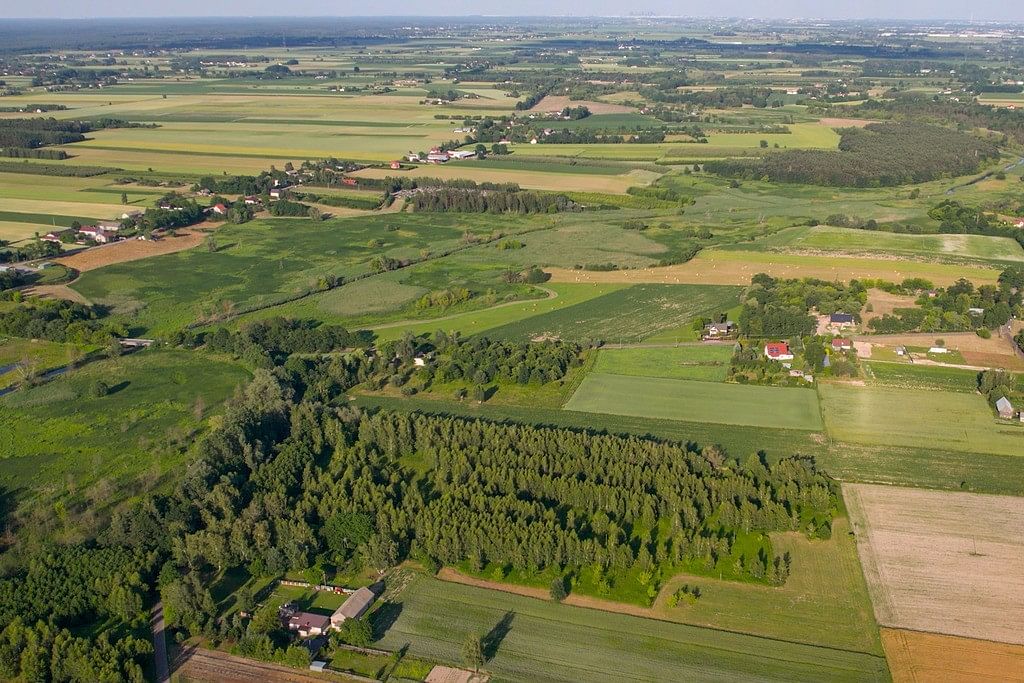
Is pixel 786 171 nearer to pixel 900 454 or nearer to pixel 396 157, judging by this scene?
pixel 396 157

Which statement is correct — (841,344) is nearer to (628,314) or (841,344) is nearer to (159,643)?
(628,314)

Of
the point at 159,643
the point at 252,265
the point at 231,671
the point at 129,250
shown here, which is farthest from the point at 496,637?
the point at 129,250

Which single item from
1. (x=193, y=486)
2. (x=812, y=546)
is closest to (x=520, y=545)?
(x=812, y=546)

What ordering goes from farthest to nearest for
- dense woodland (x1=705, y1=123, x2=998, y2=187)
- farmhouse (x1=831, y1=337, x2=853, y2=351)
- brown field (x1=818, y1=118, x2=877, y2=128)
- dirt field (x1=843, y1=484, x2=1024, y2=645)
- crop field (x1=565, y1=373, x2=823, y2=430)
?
brown field (x1=818, y1=118, x2=877, y2=128)
dense woodland (x1=705, y1=123, x2=998, y2=187)
farmhouse (x1=831, y1=337, x2=853, y2=351)
crop field (x1=565, y1=373, x2=823, y2=430)
dirt field (x1=843, y1=484, x2=1024, y2=645)

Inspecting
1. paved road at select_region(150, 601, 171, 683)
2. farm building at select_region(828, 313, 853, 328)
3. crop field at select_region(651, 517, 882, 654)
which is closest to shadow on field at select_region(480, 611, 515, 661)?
crop field at select_region(651, 517, 882, 654)

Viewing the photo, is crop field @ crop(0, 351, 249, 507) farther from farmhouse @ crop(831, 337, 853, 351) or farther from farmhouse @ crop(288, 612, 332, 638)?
farmhouse @ crop(831, 337, 853, 351)

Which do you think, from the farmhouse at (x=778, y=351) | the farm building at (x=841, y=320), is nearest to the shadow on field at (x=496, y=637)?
the farmhouse at (x=778, y=351)
